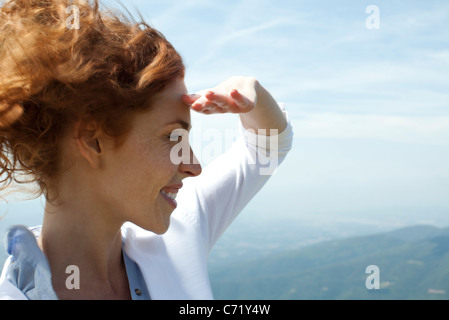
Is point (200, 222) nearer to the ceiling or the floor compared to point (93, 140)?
nearer to the floor

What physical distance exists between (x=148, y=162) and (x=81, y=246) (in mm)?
345

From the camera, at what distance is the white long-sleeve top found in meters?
1.60

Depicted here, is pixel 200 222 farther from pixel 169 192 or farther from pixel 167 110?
pixel 167 110

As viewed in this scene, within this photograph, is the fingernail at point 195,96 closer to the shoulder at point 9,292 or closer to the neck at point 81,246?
the neck at point 81,246

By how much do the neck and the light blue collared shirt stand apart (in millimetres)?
52

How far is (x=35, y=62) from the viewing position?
1329 millimetres

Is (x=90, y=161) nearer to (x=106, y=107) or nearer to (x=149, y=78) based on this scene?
(x=106, y=107)

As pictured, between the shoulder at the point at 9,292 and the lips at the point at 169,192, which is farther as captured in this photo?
the lips at the point at 169,192

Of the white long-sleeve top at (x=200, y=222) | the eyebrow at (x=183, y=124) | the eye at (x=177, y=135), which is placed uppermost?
the eyebrow at (x=183, y=124)

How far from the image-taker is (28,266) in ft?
4.48

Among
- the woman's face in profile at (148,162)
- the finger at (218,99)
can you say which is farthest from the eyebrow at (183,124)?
the finger at (218,99)

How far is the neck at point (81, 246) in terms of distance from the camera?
1446 mm

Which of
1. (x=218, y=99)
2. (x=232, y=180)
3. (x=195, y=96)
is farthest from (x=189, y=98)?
(x=232, y=180)
